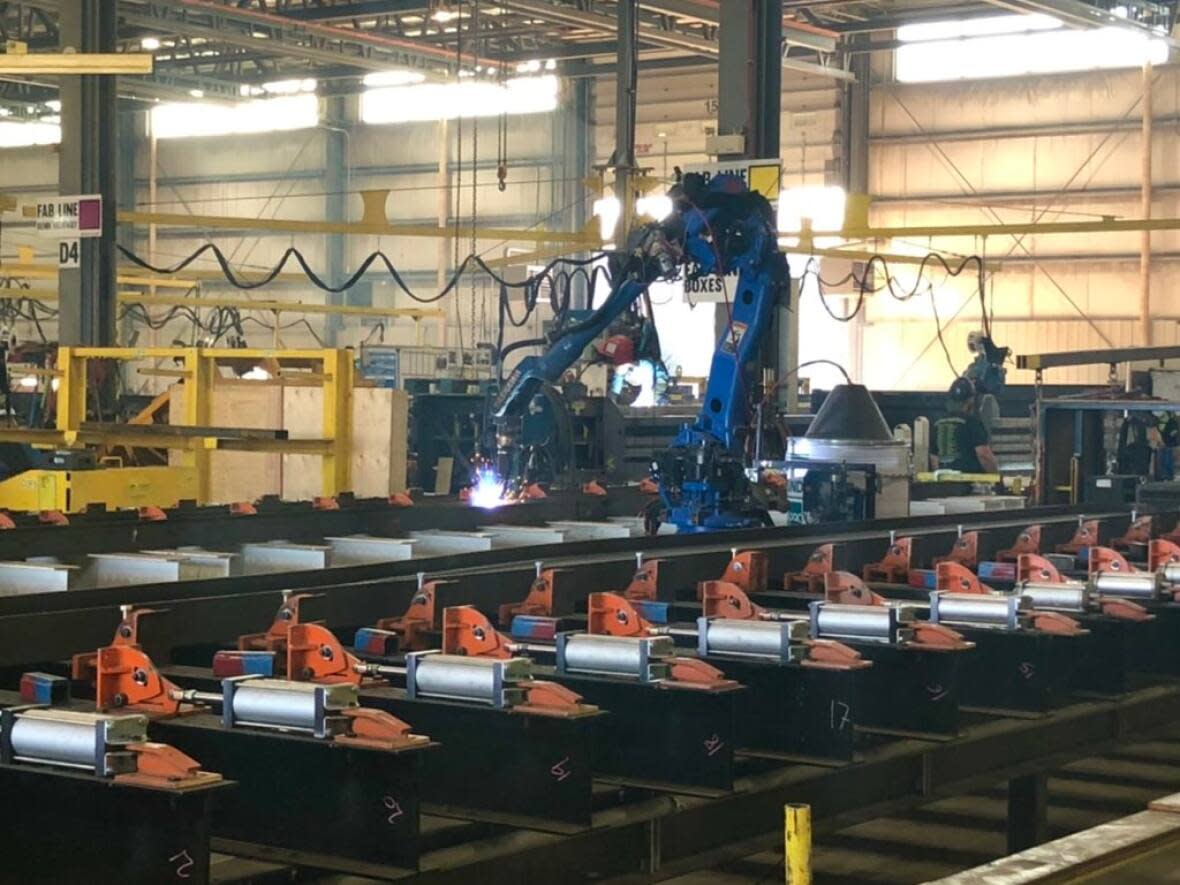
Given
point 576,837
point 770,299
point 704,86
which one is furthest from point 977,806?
point 704,86

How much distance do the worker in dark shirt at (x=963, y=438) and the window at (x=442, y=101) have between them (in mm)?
13908

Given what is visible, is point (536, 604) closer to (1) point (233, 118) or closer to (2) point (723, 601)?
(2) point (723, 601)

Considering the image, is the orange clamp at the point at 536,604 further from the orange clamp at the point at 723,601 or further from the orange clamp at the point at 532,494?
the orange clamp at the point at 532,494

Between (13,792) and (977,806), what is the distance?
16.3ft

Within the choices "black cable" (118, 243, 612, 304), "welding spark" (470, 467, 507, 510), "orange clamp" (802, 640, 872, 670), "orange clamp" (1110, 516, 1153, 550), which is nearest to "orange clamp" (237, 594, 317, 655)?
"orange clamp" (802, 640, 872, 670)

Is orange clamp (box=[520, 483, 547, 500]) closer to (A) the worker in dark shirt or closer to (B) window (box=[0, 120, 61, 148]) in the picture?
(A) the worker in dark shirt

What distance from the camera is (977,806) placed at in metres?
7.58

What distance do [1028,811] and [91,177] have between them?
914 centimetres

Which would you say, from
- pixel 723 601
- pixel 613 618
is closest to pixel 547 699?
pixel 613 618

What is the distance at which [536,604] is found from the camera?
5.54m

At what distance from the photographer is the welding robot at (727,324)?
8.84m

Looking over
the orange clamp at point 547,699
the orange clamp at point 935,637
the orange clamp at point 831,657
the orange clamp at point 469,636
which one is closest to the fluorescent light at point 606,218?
the orange clamp at point 935,637

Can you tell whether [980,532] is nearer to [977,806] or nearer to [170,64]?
[977,806]

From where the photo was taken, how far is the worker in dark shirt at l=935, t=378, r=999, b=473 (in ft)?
53.2
